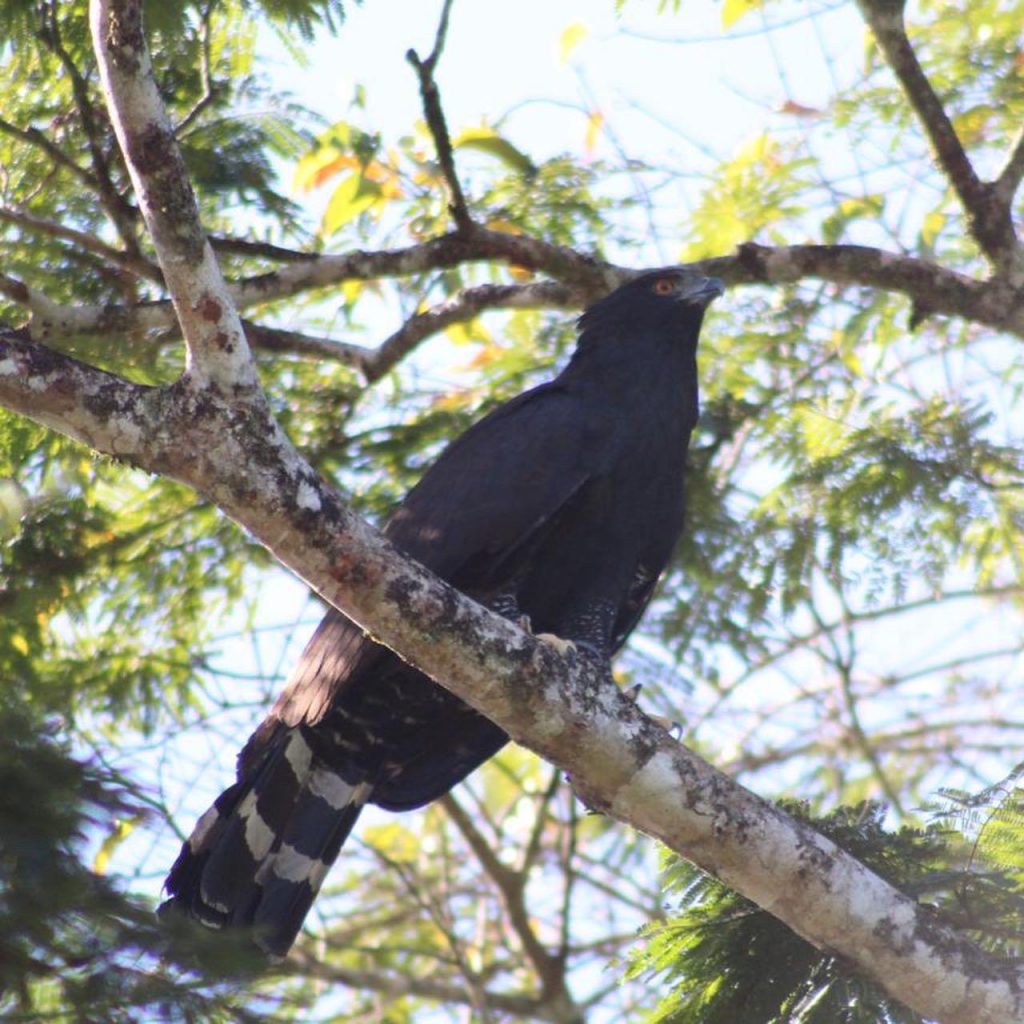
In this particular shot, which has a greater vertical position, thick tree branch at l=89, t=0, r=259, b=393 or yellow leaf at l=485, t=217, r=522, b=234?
yellow leaf at l=485, t=217, r=522, b=234

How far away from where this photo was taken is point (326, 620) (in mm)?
5051

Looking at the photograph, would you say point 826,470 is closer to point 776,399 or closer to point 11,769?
point 776,399

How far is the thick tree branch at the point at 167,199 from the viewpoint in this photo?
12.1 feet

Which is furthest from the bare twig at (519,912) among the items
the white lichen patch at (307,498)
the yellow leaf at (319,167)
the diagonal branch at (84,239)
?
the white lichen patch at (307,498)

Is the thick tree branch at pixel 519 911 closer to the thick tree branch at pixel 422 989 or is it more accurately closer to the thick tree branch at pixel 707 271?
the thick tree branch at pixel 422 989

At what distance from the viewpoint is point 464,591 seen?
4953 mm

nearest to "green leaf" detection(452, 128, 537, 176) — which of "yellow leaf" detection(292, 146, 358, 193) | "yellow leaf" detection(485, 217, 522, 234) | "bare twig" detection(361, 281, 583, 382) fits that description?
"yellow leaf" detection(485, 217, 522, 234)

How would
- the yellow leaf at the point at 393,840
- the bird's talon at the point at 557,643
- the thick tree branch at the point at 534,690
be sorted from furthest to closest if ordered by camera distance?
1. the yellow leaf at the point at 393,840
2. the bird's talon at the point at 557,643
3. the thick tree branch at the point at 534,690

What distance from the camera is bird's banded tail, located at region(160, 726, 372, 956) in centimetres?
488

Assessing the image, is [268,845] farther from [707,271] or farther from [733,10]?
[733,10]

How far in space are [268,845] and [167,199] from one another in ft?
7.24

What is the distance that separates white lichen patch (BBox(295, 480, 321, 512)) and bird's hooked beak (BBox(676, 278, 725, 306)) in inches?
100

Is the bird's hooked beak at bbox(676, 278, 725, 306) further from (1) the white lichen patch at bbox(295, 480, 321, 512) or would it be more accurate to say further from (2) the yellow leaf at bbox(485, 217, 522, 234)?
(1) the white lichen patch at bbox(295, 480, 321, 512)

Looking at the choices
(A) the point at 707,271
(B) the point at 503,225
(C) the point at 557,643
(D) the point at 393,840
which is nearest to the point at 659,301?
(A) the point at 707,271
